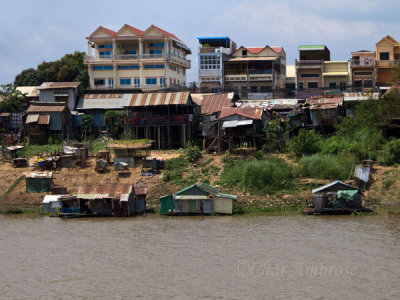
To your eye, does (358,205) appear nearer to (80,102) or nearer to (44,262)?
(44,262)

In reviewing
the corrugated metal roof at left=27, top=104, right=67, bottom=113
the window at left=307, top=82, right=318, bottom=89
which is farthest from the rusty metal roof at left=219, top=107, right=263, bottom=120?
the window at left=307, top=82, right=318, bottom=89

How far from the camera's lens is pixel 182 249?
Answer: 22828mm

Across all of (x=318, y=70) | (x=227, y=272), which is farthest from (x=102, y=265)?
(x=318, y=70)

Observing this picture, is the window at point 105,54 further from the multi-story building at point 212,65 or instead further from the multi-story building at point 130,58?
the multi-story building at point 212,65

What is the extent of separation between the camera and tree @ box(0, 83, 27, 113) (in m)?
48.8

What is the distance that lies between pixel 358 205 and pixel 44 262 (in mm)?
14513

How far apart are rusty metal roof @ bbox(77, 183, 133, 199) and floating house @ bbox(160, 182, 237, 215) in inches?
76.5

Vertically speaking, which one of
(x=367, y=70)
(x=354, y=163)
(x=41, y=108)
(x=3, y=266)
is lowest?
(x=3, y=266)

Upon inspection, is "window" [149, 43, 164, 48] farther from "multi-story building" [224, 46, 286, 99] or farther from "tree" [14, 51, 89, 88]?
"tree" [14, 51, 89, 88]

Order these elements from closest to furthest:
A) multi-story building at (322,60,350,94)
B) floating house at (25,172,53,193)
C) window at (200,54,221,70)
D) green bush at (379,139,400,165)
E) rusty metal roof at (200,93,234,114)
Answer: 1. green bush at (379,139,400,165)
2. floating house at (25,172,53,193)
3. rusty metal roof at (200,93,234,114)
4. multi-story building at (322,60,350,94)
5. window at (200,54,221,70)

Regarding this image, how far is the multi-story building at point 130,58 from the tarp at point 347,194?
28.9 metres

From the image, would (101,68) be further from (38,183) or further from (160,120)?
(38,183)

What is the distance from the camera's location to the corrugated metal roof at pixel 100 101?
4872 cm

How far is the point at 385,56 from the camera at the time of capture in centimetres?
5712
